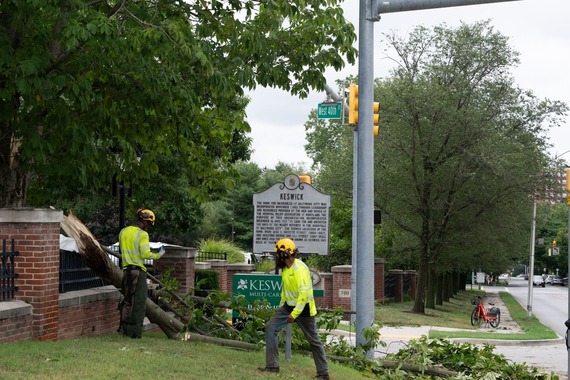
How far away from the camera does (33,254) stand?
12.0 meters

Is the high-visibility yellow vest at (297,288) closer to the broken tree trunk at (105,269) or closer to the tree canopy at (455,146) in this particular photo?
the broken tree trunk at (105,269)

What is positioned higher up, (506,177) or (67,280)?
(506,177)

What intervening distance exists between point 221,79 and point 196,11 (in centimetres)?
258

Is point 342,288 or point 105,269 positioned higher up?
point 105,269

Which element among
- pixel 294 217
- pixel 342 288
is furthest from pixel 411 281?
pixel 294 217

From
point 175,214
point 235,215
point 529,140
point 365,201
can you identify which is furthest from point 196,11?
point 235,215

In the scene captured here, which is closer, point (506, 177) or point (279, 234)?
point (279, 234)

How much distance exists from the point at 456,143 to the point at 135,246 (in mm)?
24858

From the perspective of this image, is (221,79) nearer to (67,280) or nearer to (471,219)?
(67,280)

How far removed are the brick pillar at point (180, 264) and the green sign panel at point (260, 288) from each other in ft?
12.0

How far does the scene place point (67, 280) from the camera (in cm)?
1359

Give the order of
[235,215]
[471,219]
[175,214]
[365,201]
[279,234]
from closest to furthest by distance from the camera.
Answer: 1. [365,201]
2. [279,234]
3. [175,214]
4. [471,219]
5. [235,215]

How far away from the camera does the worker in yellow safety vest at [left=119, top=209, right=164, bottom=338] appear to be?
495 inches

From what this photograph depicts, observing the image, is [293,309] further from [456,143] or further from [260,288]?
[456,143]
